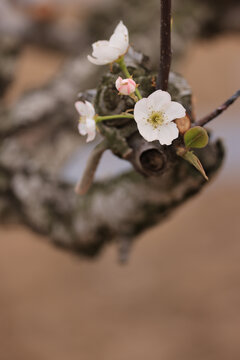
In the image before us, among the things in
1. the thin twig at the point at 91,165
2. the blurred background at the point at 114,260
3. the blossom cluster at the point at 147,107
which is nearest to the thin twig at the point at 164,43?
the blossom cluster at the point at 147,107

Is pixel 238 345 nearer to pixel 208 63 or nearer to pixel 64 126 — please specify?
pixel 64 126

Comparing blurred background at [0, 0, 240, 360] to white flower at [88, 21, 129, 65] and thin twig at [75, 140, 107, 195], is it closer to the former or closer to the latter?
thin twig at [75, 140, 107, 195]

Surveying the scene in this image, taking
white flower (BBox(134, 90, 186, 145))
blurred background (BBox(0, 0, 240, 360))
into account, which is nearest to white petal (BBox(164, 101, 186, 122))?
white flower (BBox(134, 90, 186, 145))

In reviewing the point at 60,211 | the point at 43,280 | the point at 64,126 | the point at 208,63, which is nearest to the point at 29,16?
the point at 64,126

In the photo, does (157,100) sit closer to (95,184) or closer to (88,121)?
(88,121)

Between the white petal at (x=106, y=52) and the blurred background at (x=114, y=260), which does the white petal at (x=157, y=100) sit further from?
the blurred background at (x=114, y=260)

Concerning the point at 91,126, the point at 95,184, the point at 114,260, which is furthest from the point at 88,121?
the point at 114,260
